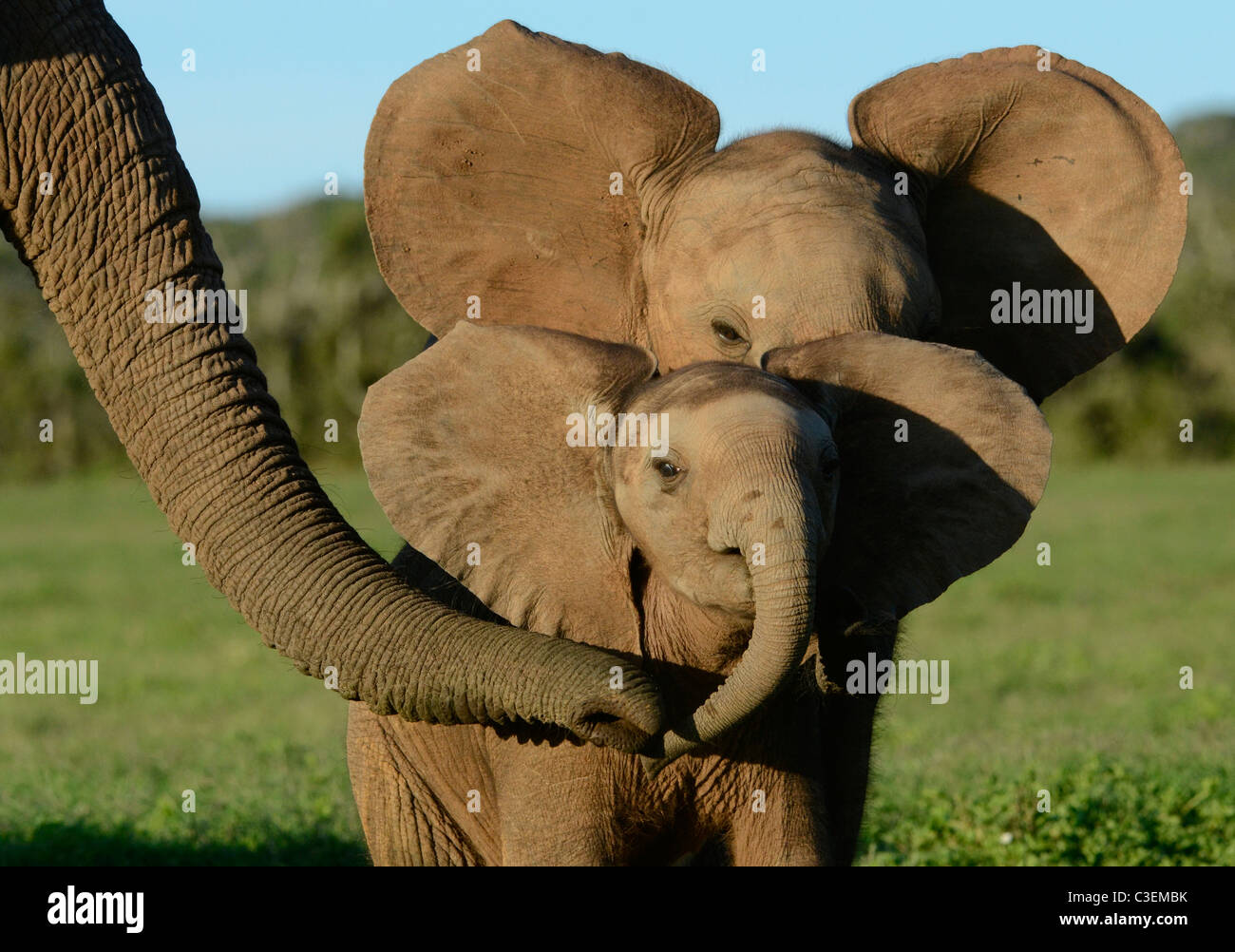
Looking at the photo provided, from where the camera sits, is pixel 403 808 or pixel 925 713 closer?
pixel 403 808

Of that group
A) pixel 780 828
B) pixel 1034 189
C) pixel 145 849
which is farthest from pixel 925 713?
pixel 780 828

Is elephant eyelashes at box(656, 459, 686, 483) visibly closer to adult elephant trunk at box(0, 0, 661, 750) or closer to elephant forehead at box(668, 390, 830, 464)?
elephant forehead at box(668, 390, 830, 464)

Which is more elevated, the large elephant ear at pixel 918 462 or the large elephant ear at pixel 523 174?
the large elephant ear at pixel 523 174

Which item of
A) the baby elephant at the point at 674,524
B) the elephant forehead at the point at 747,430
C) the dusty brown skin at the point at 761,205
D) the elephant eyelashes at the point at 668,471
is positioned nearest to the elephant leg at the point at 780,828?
the baby elephant at the point at 674,524

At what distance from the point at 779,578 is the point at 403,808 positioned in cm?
183

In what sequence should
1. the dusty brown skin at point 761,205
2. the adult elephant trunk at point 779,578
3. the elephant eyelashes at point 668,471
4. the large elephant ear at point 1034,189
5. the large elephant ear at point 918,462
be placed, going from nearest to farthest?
the adult elephant trunk at point 779,578
the elephant eyelashes at point 668,471
the large elephant ear at point 918,462
the dusty brown skin at point 761,205
the large elephant ear at point 1034,189

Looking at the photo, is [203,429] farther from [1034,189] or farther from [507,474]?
[1034,189]

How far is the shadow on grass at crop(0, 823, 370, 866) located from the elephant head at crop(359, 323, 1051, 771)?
2360 millimetres

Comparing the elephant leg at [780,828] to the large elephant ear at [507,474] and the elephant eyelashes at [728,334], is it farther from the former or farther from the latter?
the elephant eyelashes at [728,334]

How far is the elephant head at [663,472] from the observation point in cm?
375

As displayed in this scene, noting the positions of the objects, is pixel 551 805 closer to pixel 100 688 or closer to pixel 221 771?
pixel 221 771

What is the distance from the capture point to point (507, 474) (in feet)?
13.8

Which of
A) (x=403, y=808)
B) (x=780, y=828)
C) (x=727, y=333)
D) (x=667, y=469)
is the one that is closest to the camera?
(x=667, y=469)

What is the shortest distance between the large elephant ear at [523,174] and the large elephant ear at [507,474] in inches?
21.0
